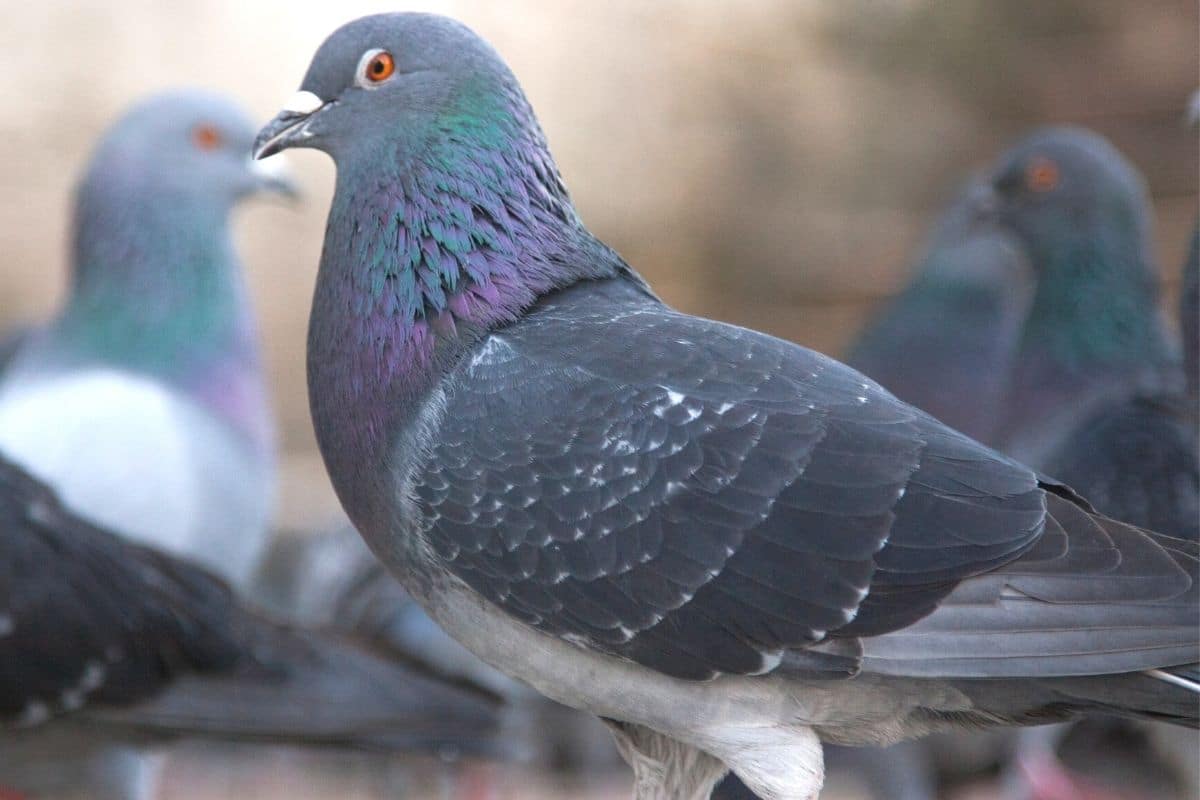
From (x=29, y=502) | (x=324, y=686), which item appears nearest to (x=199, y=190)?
(x=29, y=502)

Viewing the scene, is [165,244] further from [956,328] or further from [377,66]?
[956,328]

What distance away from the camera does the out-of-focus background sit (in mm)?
8945

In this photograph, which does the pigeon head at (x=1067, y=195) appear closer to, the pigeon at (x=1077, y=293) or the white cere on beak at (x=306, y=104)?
the pigeon at (x=1077, y=293)

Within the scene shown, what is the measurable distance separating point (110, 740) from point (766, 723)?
2.22 metres

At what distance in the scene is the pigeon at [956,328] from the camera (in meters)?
5.45

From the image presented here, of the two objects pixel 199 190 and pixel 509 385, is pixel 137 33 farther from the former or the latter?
pixel 509 385

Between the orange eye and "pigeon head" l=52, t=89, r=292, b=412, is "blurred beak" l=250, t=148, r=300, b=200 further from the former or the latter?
the orange eye

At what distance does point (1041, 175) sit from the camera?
4887 mm

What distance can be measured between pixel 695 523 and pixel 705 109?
8.10 m

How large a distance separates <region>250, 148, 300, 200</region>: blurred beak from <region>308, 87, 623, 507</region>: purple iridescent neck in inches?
102

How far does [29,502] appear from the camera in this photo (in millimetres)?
3832

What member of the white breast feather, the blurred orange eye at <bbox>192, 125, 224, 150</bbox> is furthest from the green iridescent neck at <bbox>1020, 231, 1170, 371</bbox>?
the blurred orange eye at <bbox>192, 125, 224, 150</bbox>

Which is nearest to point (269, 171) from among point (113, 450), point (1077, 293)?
point (113, 450)

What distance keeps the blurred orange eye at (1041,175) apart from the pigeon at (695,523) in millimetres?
2614
